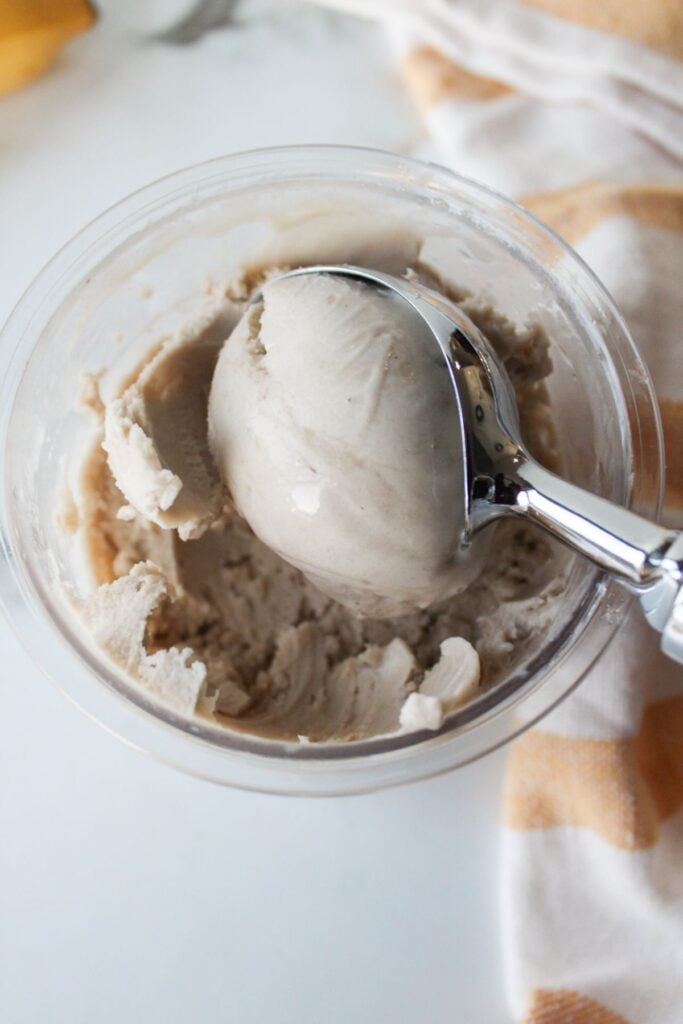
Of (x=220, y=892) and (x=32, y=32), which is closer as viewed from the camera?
(x=220, y=892)

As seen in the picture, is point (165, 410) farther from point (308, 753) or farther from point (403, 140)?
point (403, 140)

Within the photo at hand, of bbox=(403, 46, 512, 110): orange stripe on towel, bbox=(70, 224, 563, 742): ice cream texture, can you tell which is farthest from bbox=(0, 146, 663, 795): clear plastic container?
bbox=(403, 46, 512, 110): orange stripe on towel

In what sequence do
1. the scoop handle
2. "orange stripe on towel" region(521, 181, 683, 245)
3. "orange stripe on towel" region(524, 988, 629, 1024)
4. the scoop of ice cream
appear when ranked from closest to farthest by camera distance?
the scoop handle, the scoop of ice cream, "orange stripe on towel" region(524, 988, 629, 1024), "orange stripe on towel" region(521, 181, 683, 245)

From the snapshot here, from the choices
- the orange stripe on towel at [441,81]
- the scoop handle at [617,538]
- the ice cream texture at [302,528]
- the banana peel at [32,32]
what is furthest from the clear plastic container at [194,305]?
the banana peel at [32,32]

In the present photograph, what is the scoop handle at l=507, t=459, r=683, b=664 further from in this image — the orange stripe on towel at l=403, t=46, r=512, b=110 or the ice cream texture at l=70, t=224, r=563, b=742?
the orange stripe on towel at l=403, t=46, r=512, b=110

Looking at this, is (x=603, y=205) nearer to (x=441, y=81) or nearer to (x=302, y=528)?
(x=441, y=81)

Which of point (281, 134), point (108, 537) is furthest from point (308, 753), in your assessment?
point (281, 134)

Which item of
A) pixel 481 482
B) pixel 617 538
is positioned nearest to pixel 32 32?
pixel 481 482

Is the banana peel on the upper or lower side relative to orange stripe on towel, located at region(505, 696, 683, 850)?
upper
